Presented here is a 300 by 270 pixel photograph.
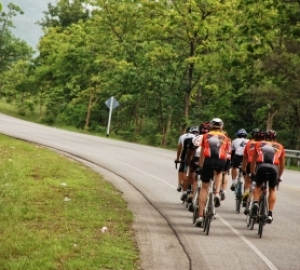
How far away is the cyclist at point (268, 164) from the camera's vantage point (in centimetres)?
1068

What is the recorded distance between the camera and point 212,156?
411 inches

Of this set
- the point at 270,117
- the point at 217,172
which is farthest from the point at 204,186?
the point at 270,117

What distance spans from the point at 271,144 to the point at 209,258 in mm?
3270

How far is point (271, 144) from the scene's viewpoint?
10.8 meters

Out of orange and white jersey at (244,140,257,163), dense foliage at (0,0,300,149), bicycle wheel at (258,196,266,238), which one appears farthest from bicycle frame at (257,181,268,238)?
dense foliage at (0,0,300,149)

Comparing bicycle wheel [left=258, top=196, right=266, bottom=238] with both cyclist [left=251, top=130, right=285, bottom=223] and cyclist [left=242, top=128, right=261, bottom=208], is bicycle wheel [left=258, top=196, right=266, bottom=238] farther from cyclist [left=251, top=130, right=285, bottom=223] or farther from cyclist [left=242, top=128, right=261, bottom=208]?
cyclist [left=242, top=128, right=261, bottom=208]

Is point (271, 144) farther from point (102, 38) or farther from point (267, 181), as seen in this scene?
point (102, 38)

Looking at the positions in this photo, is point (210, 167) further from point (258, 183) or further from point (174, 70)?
point (174, 70)

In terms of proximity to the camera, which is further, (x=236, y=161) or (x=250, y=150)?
(x=236, y=161)

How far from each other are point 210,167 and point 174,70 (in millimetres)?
29082

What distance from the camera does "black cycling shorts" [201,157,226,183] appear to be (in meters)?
10.5

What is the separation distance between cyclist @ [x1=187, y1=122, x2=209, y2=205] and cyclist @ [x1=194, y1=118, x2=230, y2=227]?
0.46 metres

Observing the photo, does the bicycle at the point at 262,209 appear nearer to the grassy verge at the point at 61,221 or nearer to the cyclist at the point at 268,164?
the cyclist at the point at 268,164

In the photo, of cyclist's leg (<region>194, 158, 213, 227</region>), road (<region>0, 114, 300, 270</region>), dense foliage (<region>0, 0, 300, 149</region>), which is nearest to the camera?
road (<region>0, 114, 300, 270</region>)
